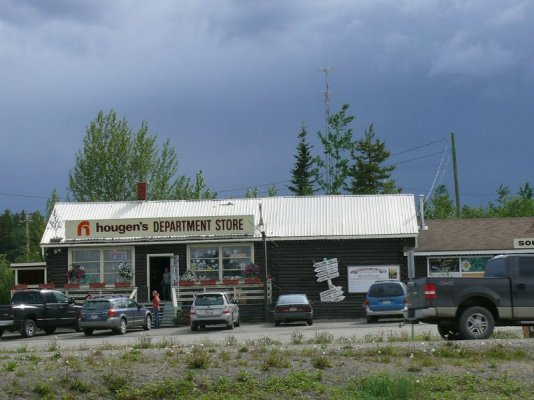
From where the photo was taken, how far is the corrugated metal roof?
42.3m

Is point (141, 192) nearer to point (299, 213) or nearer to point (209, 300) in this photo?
point (299, 213)

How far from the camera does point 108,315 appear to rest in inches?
1305

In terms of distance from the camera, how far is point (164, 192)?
235 feet

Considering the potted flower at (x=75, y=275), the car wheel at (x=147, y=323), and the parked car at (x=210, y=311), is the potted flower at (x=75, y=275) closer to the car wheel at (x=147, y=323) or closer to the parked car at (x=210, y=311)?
the car wheel at (x=147, y=323)

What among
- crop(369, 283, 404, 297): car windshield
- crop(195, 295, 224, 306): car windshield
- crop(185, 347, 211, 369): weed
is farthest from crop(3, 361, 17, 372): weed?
crop(369, 283, 404, 297): car windshield

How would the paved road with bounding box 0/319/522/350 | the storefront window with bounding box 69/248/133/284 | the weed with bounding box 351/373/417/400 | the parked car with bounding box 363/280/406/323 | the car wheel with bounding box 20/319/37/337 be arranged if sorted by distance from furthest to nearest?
the storefront window with bounding box 69/248/133/284 < the parked car with bounding box 363/280/406/323 < the car wheel with bounding box 20/319/37/337 < the paved road with bounding box 0/319/522/350 < the weed with bounding box 351/373/417/400

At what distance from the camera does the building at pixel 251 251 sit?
137ft

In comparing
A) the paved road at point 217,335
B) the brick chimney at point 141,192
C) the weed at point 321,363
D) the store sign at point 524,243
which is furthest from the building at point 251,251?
the weed at point 321,363

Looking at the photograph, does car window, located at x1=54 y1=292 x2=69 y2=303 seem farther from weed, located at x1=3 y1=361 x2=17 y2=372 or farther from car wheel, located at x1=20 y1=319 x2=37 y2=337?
weed, located at x1=3 y1=361 x2=17 y2=372

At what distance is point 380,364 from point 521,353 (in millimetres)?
2963

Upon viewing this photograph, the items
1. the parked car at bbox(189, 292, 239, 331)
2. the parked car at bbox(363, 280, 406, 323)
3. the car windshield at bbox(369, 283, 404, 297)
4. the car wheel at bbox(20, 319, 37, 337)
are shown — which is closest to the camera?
the car wheel at bbox(20, 319, 37, 337)

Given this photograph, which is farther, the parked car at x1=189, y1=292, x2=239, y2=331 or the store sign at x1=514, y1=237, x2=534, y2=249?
the store sign at x1=514, y1=237, x2=534, y2=249

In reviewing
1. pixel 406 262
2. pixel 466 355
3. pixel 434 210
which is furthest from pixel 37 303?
pixel 434 210

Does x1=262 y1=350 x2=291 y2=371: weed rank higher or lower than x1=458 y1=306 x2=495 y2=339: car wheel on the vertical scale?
lower
